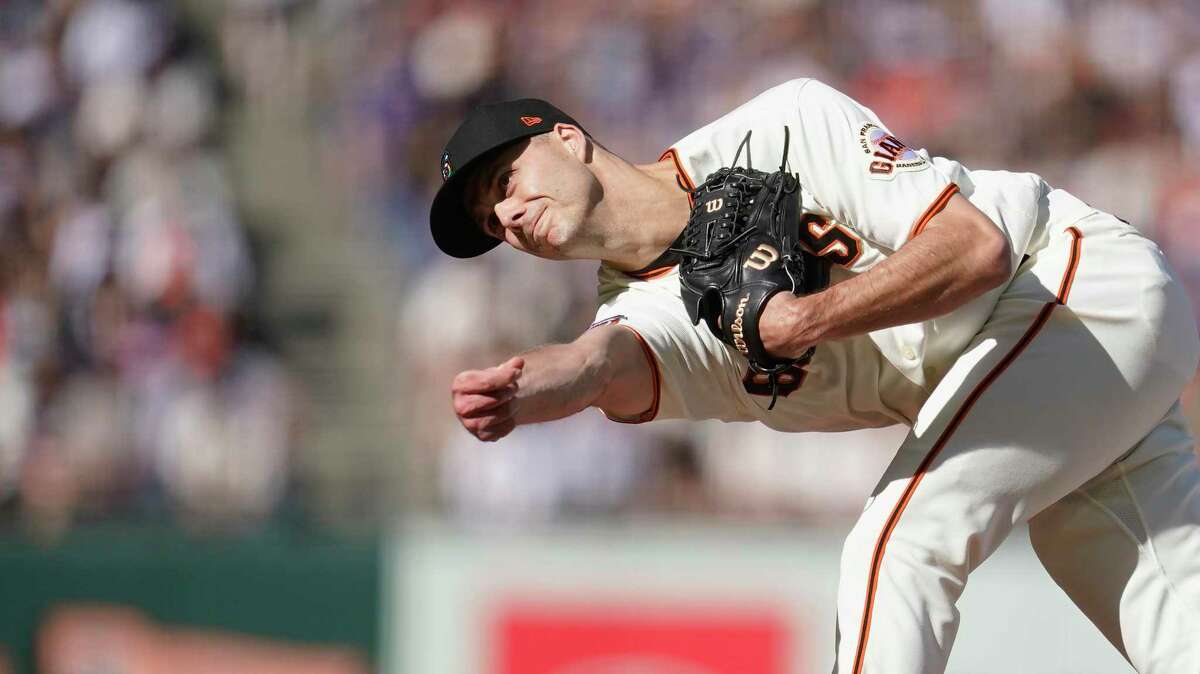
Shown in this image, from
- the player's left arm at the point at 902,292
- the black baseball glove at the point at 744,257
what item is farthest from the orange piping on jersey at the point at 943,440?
the black baseball glove at the point at 744,257

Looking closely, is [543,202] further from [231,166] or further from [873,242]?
[231,166]

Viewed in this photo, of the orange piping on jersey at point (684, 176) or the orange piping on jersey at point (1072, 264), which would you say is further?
the orange piping on jersey at point (684, 176)

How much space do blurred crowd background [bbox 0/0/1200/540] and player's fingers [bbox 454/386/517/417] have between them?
168 inches

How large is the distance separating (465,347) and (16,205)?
3.79 meters

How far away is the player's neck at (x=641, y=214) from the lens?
3.83m

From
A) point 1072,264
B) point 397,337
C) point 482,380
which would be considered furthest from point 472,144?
point 397,337

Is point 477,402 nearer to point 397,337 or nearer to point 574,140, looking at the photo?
point 574,140

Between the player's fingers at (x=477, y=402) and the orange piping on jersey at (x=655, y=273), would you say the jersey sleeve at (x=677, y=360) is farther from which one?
the player's fingers at (x=477, y=402)

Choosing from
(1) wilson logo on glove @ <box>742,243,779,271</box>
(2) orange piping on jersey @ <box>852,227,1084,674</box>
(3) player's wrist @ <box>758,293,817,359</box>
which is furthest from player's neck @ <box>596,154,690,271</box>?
(2) orange piping on jersey @ <box>852,227,1084,674</box>

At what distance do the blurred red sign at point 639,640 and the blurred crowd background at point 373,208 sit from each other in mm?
566

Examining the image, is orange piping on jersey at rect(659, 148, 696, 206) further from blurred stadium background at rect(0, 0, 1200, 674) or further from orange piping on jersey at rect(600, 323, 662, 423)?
blurred stadium background at rect(0, 0, 1200, 674)

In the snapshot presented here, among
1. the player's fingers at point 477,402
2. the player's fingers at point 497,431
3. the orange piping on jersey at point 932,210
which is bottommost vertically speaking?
the player's fingers at point 497,431

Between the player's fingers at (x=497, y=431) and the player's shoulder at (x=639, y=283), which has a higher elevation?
the player's shoulder at (x=639, y=283)

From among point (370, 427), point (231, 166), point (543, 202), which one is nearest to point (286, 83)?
point (231, 166)
